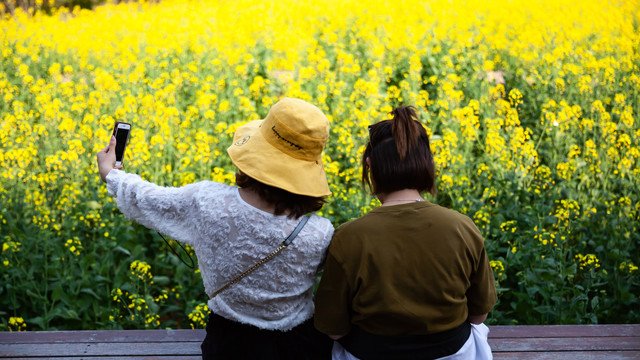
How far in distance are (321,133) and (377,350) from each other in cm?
62

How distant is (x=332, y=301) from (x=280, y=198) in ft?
1.06

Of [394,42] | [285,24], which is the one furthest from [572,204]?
[285,24]

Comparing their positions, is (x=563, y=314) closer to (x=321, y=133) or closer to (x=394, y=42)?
(x=321, y=133)

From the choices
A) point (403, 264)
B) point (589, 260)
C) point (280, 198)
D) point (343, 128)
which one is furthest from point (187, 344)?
point (343, 128)

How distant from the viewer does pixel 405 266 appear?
5.02ft

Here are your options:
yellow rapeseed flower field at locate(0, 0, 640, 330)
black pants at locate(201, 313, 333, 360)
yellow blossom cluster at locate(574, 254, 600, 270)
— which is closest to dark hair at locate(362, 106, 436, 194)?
black pants at locate(201, 313, 333, 360)

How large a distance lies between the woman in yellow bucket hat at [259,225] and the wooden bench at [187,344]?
1.90ft

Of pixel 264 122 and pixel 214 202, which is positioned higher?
pixel 264 122

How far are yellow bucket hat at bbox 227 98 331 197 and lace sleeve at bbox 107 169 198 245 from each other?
19 centimetres

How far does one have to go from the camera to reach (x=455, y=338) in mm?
1631

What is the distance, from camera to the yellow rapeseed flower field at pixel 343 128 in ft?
10.3

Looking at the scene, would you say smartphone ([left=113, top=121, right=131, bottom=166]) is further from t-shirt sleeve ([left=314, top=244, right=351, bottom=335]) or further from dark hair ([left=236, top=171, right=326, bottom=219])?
t-shirt sleeve ([left=314, top=244, right=351, bottom=335])

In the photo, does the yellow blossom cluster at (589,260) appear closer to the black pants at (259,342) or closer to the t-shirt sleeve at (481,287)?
the t-shirt sleeve at (481,287)

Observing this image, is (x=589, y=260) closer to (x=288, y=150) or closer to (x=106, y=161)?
(x=288, y=150)
